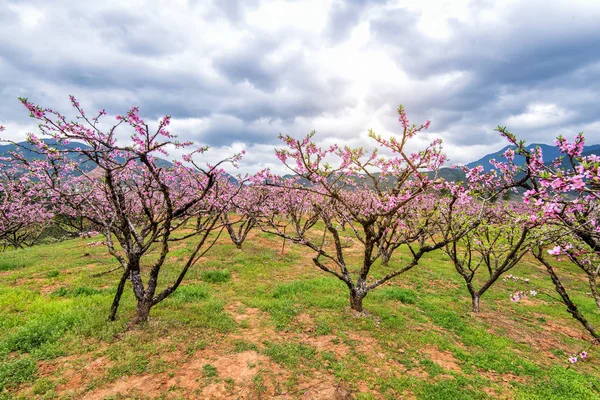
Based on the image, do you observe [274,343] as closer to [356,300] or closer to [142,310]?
[356,300]

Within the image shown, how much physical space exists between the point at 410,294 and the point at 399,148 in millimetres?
9644

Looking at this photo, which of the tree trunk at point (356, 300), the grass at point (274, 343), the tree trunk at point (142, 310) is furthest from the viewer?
the tree trunk at point (356, 300)

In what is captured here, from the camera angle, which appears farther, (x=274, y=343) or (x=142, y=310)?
(x=142, y=310)

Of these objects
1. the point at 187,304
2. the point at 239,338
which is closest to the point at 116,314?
the point at 187,304

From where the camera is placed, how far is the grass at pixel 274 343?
21.9 feet

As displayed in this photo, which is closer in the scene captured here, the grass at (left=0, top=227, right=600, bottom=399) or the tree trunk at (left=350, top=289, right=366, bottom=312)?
the grass at (left=0, top=227, right=600, bottom=399)

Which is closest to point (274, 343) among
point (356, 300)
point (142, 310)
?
point (356, 300)

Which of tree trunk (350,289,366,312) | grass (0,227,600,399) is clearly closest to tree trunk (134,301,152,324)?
grass (0,227,600,399)

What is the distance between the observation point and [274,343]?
8.62 metres

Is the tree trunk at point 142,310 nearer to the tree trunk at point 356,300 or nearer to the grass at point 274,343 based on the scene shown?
the grass at point 274,343

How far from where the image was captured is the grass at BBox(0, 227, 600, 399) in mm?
6688

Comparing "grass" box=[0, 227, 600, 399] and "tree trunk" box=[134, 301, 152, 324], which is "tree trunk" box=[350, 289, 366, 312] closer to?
"grass" box=[0, 227, 600, 399]

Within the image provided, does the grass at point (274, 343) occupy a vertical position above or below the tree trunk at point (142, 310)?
below

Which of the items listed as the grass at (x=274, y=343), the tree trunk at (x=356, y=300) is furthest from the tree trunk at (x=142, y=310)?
the tree trunk at (x=356, y=300)
